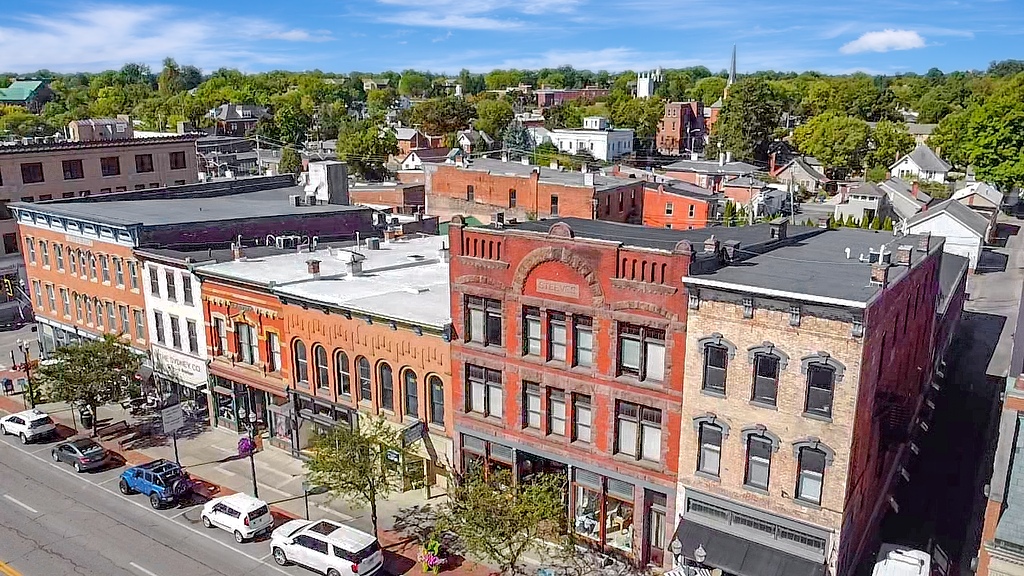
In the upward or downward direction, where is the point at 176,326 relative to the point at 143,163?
downward

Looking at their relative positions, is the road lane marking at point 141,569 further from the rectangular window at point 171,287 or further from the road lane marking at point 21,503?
the rectangular window at point 171,287

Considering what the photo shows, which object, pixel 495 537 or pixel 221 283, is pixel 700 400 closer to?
pixel 495 537

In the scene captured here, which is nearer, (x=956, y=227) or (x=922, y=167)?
(x=956, y=227)

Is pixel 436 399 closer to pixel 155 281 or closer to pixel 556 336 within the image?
pixel 556 336

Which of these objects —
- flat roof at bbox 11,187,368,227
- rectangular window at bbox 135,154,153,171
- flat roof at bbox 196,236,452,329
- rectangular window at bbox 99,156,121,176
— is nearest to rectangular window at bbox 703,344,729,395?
flat roof at bbox 196,236,452,329

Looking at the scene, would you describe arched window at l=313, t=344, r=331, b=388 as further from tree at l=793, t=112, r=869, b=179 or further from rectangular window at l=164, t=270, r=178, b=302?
tree at l=793, t=112, r=869, b=179

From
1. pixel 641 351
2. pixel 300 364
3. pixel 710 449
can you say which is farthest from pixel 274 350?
pixel 710 449

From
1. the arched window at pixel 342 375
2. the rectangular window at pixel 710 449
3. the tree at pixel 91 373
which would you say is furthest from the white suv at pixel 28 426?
the rectangular window at pixel 710 449
